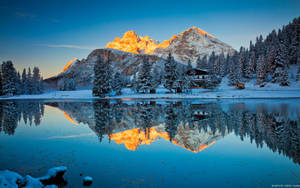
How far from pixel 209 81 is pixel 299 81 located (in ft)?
87.6

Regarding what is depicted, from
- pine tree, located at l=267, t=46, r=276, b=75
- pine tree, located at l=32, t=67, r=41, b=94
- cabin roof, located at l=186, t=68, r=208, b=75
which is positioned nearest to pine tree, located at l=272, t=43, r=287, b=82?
pine tree, located at l=267, t=46, r=276, b=75

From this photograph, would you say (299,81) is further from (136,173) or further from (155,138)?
(136,173)

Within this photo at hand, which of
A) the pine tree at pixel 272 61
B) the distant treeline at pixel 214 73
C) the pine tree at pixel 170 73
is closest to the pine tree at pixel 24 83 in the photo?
the distant treeline at pixel 214 73

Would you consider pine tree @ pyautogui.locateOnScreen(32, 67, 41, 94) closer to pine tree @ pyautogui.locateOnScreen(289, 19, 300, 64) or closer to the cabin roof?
the cabin roof

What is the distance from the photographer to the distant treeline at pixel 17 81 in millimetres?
73562

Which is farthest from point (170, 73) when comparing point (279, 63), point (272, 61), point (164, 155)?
point (164, 155)

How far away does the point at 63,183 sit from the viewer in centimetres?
690

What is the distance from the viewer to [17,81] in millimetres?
82688

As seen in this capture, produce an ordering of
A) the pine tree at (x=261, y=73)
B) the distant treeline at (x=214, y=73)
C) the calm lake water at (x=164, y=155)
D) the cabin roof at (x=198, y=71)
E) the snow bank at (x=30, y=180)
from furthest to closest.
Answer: the cabin roof at (x=198, y=71) → the pine tree at (x=261, y=73) → the distant treeline at (x=214, y=73) → the calm lake water at (x=164, y=155) → the snow bank at (x=30, y=180)

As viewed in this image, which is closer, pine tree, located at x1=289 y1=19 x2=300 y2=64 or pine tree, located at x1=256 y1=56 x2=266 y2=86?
pine tree, located at x1=256 y1=56 x2=266 y2=86

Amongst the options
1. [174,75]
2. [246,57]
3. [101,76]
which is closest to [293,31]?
[246,57]

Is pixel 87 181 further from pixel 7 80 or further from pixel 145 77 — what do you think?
pixel 7 80

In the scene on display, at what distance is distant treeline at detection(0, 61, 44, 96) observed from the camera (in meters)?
73.6

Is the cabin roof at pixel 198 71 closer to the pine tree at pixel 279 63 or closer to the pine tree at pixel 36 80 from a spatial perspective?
the pine tree at pixel 279 63
